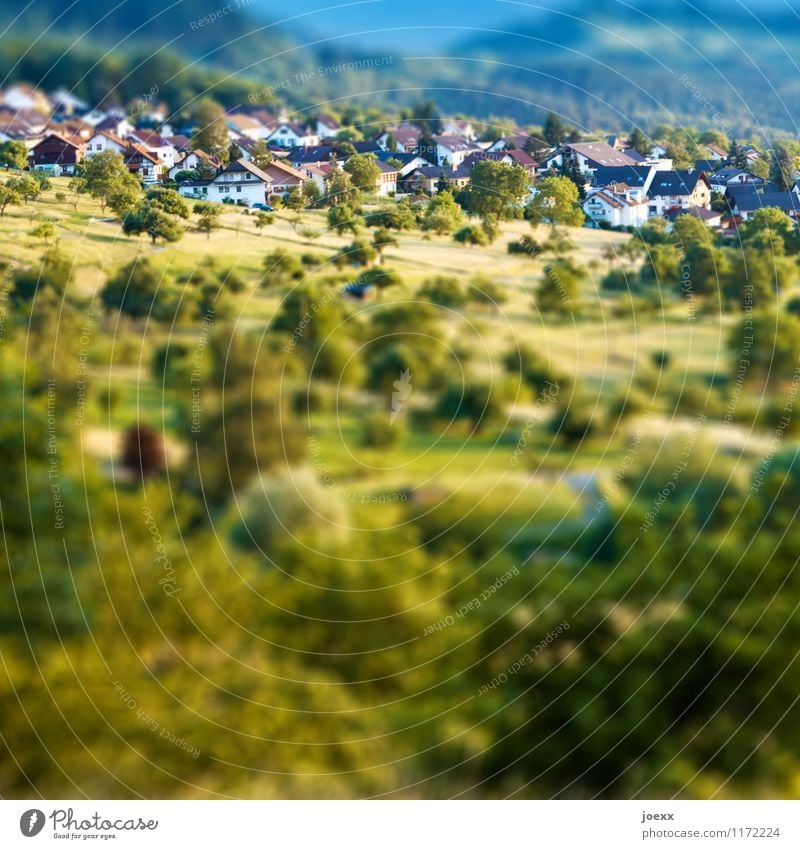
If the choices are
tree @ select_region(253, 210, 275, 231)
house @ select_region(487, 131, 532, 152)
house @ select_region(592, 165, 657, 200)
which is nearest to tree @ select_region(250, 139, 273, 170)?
tree @ select_region(253, 210, 275, 231)

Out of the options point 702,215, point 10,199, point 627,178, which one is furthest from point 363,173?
point 10,199

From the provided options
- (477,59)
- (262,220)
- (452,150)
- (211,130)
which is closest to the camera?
(262,220)

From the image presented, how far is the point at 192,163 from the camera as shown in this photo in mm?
18172

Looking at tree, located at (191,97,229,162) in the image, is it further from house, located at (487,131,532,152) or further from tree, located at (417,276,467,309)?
house, located at (487,131,532,152)

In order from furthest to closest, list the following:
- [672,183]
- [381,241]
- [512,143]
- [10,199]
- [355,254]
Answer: [512,143]
[10,199]
[672,183]
[355,254]
[381,241]

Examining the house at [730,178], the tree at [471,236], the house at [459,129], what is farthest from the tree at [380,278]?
the house at [730,178]

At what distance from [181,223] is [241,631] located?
6542 millimetres

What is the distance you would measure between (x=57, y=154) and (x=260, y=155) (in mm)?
3452

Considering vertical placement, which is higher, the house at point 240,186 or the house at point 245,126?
the house at point 245,126

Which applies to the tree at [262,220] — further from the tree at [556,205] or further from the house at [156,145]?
the tree at [556,205]

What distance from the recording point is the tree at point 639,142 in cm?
1912

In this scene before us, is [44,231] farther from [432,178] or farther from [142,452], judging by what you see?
[432,178]

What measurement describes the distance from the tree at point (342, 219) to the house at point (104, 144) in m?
3.69

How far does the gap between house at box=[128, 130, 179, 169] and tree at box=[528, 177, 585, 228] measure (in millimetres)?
5801
